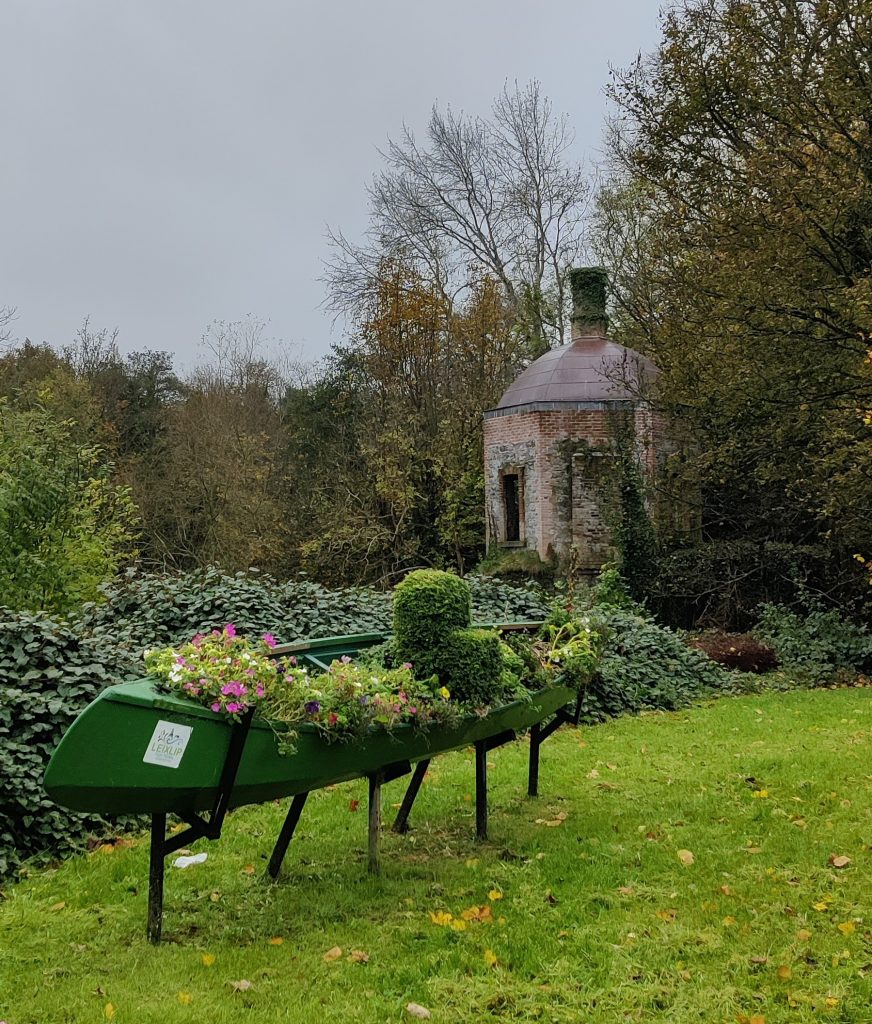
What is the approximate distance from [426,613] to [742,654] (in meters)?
9.44

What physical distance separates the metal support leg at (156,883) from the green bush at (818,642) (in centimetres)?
1094

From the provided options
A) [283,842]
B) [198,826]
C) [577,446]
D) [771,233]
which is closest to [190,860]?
[283,842]

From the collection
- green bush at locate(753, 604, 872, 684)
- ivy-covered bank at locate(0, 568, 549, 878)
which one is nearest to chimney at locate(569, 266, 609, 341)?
green bush at locate(753, 604, 872, 684)

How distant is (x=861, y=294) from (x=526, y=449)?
8872mm

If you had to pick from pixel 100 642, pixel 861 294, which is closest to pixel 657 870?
pixel 100 642

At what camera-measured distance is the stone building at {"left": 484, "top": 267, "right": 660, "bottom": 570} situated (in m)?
18.3

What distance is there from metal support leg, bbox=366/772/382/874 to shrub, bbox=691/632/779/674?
29.4ft

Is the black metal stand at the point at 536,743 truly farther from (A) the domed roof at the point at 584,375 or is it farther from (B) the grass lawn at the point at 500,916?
(A) the domed roof at the point at 584,375

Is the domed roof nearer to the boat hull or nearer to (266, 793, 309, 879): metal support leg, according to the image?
(266, 793, 309, 879): metal support leg

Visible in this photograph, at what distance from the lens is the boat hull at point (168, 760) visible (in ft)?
11.5

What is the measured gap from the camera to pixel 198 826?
386 cm

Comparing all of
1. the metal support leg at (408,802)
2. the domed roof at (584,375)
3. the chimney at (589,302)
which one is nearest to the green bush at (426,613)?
the metal support leg at (408,802)

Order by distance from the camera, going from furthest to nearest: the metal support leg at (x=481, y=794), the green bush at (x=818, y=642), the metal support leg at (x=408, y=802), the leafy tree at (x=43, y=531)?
1. the green bush at (x=818, y=642)
2. the leafy tree at (x=43, y=531)
3. the metal support leg at (x=408, y=802)
4. the metal support leg at (x=481, y=794)

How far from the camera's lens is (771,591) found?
679 inches
